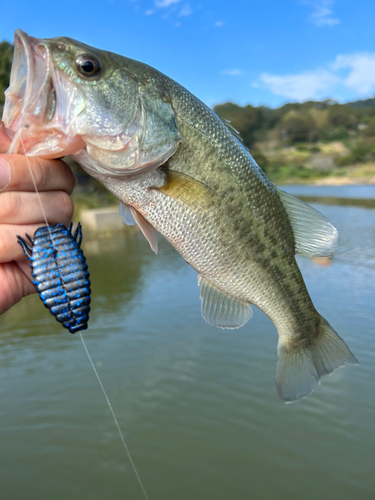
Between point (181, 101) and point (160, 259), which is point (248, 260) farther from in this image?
point (160, 259)

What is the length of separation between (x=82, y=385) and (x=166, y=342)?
68.4 inches

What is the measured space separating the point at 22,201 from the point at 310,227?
1.46 m

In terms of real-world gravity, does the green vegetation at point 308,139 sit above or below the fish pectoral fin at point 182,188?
above

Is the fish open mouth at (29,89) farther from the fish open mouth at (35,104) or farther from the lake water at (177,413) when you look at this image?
the lake water at (177,413)

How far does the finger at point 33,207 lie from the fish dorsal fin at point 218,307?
776 mm

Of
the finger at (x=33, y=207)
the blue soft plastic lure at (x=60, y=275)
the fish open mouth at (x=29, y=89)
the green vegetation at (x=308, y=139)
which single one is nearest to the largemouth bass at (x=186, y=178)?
the fish open mouth at (x=29, y=89)

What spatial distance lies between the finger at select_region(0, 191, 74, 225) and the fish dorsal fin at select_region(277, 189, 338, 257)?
1.12m

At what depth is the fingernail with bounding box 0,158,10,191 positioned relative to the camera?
4.84 ft

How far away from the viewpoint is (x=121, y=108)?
1.61m

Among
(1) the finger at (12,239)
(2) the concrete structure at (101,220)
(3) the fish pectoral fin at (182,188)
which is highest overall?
(3) the fish pectoral fin at (182,188)

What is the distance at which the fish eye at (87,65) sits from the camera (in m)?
1.52

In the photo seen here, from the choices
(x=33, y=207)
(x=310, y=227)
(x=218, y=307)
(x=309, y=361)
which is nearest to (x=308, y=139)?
(x=310, y=227)

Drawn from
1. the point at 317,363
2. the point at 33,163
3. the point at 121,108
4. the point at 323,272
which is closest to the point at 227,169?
the point at 121,108

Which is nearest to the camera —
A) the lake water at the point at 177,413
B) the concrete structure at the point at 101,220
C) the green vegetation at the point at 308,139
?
the lake water at the point at 177,413
